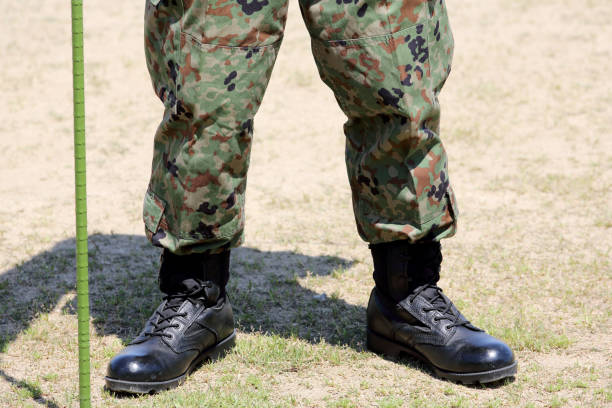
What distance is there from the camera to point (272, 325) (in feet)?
10.1

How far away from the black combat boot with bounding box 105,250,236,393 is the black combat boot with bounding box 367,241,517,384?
54 centimetres

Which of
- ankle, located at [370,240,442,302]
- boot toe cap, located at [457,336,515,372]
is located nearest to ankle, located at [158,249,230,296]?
ankle, located at [370,240,442,302]

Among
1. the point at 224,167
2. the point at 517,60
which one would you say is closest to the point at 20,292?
the point at 224,167

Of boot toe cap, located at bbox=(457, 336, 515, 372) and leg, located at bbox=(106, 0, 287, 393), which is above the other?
leg, located at bbox=(106, 0, 287, 393)

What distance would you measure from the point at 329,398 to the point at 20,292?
1.57m

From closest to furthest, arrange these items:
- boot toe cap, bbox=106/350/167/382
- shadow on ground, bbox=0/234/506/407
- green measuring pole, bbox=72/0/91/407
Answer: green measuring pole, bbox=72/0/91/407, boot toe cap, bbox=106/350/167/382, shadow on ground, bbox=0/234/506/407

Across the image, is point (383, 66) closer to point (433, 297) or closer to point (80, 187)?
point (433, 297)

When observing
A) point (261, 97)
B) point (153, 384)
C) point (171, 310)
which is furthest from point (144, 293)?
point (261, 97)

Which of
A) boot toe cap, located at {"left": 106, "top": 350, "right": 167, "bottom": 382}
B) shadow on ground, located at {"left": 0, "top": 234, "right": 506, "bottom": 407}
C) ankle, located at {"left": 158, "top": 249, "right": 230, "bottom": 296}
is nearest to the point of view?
boot toe cap, located at {"left": 106, "top": 350, "right": 167, "bottom": 382}

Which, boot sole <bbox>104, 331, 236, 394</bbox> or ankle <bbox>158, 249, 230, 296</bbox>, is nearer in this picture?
boot sole <bbox>104, 331, 236, 394</bbox>

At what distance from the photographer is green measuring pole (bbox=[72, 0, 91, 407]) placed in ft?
6.31

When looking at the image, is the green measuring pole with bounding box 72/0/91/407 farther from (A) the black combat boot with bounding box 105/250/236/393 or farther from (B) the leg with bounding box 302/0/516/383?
(B) the leg with bounding box 302/0/516/383

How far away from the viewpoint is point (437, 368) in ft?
8.58

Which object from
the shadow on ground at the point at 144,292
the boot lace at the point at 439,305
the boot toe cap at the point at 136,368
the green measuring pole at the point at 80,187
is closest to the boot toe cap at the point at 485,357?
the boot lace at the point at 439,305
